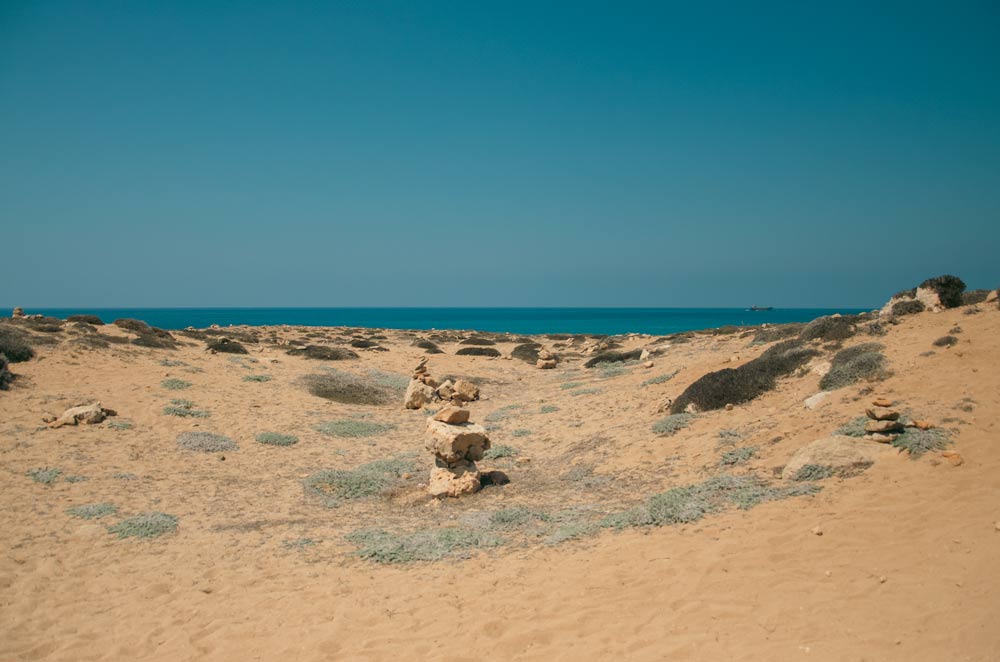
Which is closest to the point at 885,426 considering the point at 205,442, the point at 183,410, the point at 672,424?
the point at 672,424

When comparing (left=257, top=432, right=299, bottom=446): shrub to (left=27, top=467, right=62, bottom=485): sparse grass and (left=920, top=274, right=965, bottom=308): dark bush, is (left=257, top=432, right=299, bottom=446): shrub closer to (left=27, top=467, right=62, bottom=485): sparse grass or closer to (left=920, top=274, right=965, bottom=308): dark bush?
(left=27, top=467, right=62, bottom=485): sparse grass

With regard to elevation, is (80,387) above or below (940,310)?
below

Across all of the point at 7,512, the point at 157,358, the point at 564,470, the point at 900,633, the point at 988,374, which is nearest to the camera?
the point at 900,633

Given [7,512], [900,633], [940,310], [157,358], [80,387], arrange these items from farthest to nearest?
[157,358]
[80,387]
[940,310]
[7,512]
[900,633]

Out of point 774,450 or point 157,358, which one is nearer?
point 774,450

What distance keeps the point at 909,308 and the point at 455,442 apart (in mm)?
16204

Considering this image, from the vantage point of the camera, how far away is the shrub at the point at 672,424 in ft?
49.3

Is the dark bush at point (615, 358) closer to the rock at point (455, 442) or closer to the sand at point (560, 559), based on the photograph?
the sand at point (560, 559)

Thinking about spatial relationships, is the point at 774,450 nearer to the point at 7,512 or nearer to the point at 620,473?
the point at 620,473

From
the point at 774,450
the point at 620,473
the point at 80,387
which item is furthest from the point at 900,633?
the point at 80,387

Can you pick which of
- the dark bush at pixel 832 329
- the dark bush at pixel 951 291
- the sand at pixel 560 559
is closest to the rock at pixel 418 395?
the sand at pixel 560 559

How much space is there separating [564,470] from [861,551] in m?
7.82

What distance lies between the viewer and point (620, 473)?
12969 mm

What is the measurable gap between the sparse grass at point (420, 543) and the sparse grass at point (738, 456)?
5630 millimetres
